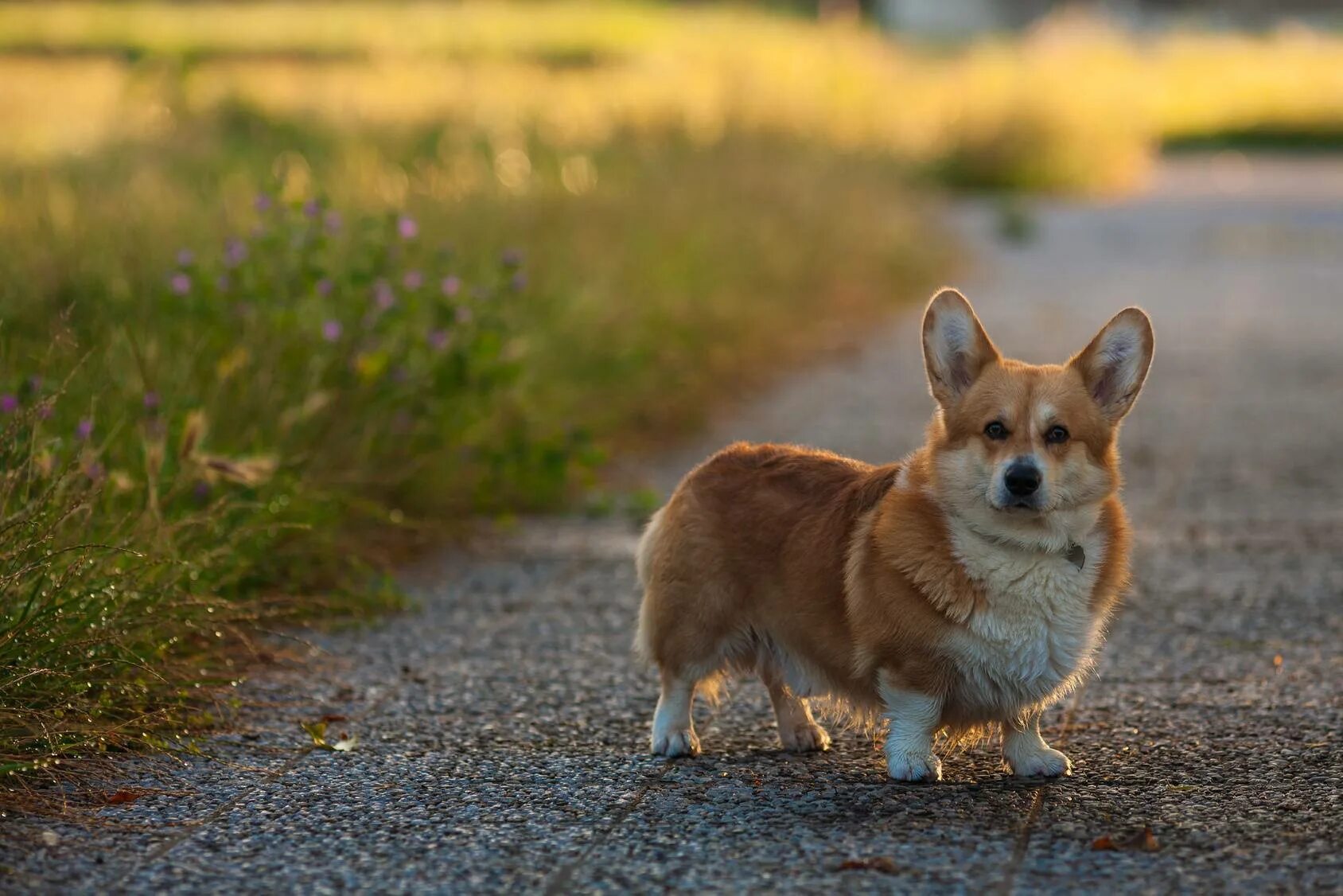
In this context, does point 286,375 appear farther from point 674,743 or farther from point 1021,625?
point 1021,625

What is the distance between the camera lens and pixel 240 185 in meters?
9.48

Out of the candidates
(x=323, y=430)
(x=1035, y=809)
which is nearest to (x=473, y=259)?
(x=323, y=430)

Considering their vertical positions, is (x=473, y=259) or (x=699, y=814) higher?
(x=473, y=259)

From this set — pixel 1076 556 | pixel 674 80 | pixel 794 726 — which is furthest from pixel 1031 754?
pixel 674 80

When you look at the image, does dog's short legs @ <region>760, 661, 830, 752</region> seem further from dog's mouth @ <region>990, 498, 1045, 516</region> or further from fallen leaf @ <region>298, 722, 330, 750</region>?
fallen leaf @ <region>298, 722, 330, 750</region>

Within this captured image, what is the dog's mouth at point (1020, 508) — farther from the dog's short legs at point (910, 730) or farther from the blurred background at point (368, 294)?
the blurred background at point (368, 294)

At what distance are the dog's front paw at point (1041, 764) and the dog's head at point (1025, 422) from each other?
1.81 feet

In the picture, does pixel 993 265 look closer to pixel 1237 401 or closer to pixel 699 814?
pixel 1237 401

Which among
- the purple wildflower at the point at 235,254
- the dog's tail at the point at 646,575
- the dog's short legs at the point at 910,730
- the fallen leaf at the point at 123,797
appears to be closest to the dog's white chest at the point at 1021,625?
the dog's short legs at the point at 910,730

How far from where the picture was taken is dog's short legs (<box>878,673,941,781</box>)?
419 cm

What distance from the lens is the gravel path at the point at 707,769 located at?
3.70 m

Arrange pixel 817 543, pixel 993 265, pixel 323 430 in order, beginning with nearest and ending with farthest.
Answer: pixel 817 543, pixel 323 430, pixel 993 265

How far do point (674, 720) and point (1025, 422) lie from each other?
1167mm

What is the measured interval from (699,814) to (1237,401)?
735 centimetres
